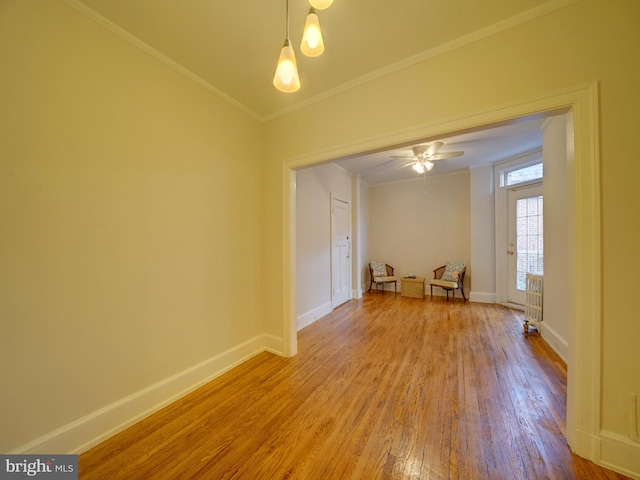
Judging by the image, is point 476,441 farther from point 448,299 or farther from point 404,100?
point 448,299

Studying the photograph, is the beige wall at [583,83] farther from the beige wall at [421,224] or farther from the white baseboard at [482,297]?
the beige wall at [421,224]

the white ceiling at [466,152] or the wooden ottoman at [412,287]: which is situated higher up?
the white ceiling at [466,152]

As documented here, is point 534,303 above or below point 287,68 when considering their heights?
below

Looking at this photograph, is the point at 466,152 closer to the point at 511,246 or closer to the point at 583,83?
the point at 511,246

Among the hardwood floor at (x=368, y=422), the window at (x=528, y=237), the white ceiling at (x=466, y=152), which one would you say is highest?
the white ceiling at (x=466, y=152)

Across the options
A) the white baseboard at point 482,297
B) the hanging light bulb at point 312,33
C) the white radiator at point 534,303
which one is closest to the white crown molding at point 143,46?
the hanging light bulb at point 312,33

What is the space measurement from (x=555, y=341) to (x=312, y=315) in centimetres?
311

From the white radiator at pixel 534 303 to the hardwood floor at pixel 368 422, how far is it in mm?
538

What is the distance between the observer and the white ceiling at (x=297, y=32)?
1483 millimetres

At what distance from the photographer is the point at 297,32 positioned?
169cm

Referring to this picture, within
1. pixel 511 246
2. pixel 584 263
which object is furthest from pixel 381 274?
pixel 584 263

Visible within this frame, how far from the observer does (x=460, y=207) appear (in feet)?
17.4

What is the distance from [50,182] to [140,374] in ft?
4.73

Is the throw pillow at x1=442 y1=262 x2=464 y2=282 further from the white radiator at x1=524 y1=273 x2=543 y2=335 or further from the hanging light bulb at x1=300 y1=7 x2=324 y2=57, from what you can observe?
the hanging light bulb at x1=300 y1=7 x2=324 y2=57
